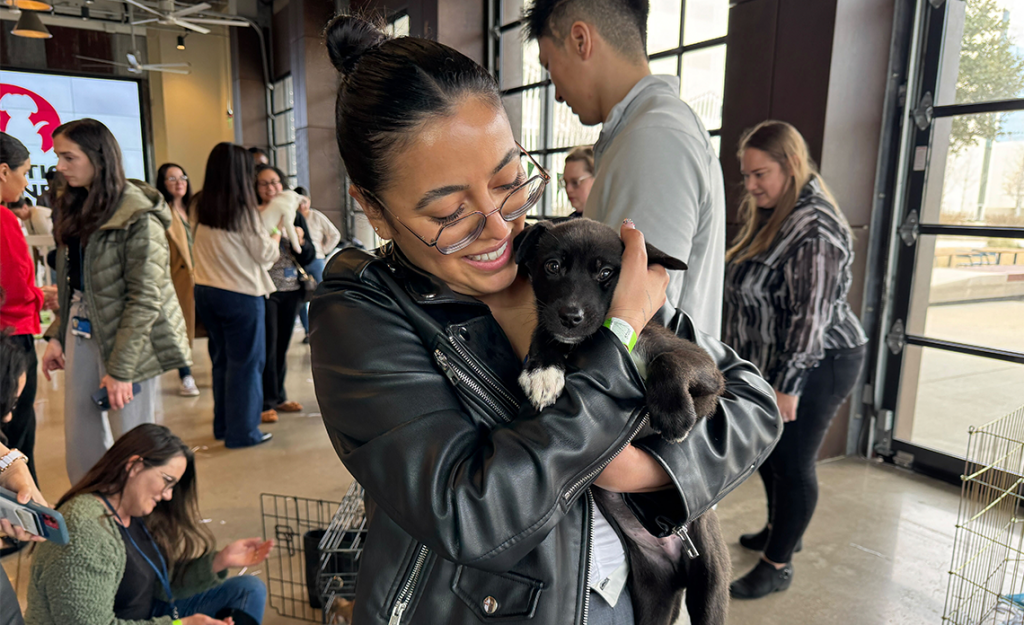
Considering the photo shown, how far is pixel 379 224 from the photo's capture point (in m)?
1.04

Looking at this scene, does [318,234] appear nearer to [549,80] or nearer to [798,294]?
[549,80]

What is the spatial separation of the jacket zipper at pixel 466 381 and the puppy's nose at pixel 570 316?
198mm

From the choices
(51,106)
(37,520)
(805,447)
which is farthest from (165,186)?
(805,447)

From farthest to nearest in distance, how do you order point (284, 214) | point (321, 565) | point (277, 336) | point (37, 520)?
point (277, 336) < point (284, 214) < point (321, 565) < point (37, 520)

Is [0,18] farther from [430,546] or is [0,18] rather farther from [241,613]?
[241,613]

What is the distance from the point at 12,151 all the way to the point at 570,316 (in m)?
1.48

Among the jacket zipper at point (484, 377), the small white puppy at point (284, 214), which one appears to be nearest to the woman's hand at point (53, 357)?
the small white puppy at point (284, 214)

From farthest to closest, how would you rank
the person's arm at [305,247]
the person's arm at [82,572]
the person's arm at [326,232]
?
the person's arm at [326,232], the person's arm at [305,247], the person's arm at [82,572]

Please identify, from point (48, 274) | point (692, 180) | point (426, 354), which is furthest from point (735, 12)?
point (48, 274)

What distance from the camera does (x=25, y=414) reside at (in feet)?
9.28

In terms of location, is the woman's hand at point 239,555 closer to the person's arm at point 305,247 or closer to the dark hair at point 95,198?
the dark hair at point 95,198

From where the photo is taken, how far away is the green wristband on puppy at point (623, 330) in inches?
35.6

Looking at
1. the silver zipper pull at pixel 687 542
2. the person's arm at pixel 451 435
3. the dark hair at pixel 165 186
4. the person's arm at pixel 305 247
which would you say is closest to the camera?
the person's arm at pixel 451 435

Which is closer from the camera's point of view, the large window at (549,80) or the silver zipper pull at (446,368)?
the silver zipper pull at (446,368)
